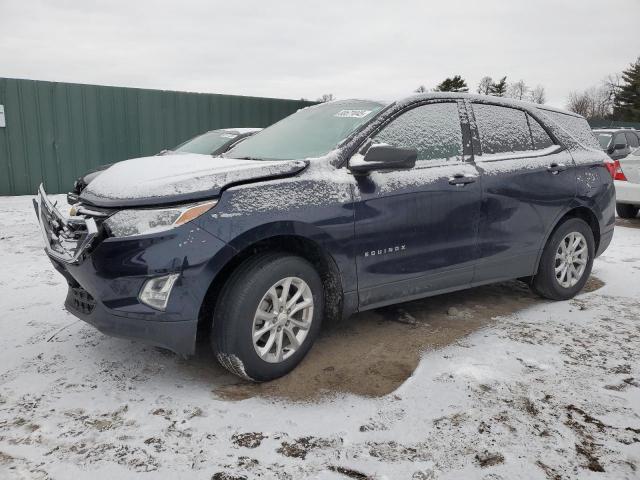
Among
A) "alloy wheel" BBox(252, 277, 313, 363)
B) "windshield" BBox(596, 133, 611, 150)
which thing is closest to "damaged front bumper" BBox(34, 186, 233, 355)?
"alloy wheel" BBox(252, 277, 313, 363)

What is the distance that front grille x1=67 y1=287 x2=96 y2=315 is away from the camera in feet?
9.15

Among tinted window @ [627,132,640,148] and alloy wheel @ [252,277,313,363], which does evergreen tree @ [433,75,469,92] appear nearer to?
tinted window @ [627,132,640,148]

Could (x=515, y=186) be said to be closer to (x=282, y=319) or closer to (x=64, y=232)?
(x=282, y=319)

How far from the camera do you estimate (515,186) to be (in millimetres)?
3924

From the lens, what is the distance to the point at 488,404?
2.72 m

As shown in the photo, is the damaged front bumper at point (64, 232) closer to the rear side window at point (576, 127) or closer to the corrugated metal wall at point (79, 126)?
the rear side window at point (576, 127)

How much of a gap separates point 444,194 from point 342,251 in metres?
0.92

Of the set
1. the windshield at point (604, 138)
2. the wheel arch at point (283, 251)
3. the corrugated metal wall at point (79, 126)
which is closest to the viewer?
the wheel arch at point (283, 251)

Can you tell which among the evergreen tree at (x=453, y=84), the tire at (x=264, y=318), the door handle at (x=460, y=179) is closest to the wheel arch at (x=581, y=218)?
the door handle at (x=460, y=179)

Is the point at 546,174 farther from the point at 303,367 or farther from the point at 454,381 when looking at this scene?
the point at 303,367

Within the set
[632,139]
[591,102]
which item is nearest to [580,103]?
[591,102]

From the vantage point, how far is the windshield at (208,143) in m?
8.09

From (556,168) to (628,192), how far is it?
5493 mm

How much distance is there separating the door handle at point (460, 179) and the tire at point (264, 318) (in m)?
1.23
